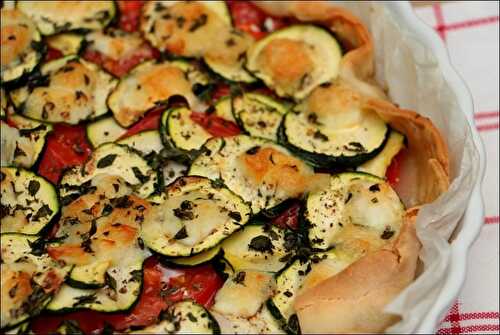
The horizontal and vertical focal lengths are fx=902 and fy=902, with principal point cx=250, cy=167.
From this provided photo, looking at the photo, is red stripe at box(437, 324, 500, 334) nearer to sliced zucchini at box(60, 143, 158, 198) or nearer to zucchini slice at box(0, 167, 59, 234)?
sliced zucchini at box(60, 143, 158, 198)

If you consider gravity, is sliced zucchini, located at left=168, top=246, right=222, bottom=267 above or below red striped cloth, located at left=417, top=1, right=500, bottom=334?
above

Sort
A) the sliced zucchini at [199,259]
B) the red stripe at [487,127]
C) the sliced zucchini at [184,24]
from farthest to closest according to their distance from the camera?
the red stripe at [487,127] < the sliced zucchini at [184,24] < the sliced zucchini at [199,259]

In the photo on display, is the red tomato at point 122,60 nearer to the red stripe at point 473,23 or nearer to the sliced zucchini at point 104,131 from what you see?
the sliced zucchini at point 104,131

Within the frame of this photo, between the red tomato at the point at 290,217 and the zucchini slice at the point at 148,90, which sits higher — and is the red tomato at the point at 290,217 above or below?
below

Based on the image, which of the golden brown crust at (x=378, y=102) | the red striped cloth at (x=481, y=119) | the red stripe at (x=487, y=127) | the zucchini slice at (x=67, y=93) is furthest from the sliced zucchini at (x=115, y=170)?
the red stripe at (x=487, y=127)

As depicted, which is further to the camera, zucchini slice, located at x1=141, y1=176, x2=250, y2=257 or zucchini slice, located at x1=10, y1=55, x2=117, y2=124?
zucchini slice, located at x1=10, y1=55, x2=117, y2=124

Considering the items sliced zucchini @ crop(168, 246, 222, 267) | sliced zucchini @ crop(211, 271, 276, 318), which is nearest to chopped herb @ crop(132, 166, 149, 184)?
sliced zucchini @ crop(168, 246, 222, 267)
